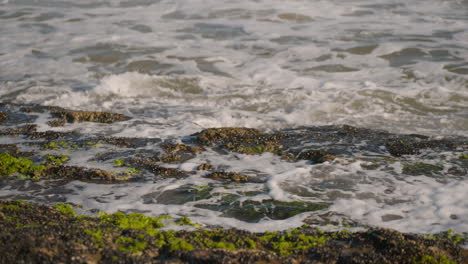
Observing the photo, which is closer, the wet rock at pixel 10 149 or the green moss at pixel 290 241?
the green moss at pixel 290 241

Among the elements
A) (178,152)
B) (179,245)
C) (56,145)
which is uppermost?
(179,245)

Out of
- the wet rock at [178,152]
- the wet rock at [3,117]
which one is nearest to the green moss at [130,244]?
the wet rock at [178,152]

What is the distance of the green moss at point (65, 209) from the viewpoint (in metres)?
3.70

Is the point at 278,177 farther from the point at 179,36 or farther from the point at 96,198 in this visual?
the point at 179,36

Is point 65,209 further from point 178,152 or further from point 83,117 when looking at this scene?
point 83,117

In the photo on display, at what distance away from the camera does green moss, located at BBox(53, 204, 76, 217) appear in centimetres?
370

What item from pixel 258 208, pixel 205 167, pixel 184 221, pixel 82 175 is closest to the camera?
pixel 184 221

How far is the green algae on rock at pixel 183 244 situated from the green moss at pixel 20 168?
49.6 inches

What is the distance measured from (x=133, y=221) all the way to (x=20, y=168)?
197 cm

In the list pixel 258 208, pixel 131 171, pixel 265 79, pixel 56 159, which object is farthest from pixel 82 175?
pixel 265 79

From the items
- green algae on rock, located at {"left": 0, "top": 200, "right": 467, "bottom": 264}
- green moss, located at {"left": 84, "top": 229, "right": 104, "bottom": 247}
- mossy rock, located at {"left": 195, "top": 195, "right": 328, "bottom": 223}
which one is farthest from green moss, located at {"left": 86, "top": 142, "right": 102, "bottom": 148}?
green moss, located at {"left": 84, "top": 229, "right": 104, "bottom": 247}

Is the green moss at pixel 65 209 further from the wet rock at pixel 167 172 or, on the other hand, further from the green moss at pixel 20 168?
the wet rock at pixel 167 172

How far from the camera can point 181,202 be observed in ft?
14.1

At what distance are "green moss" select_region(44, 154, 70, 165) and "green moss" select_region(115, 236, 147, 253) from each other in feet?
7.93
